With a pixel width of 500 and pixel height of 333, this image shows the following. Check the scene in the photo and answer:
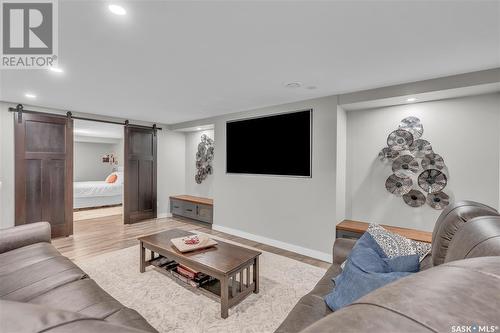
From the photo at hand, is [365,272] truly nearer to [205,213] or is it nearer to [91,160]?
[205,213]

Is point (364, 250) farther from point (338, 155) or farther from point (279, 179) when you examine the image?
point (279, 179)

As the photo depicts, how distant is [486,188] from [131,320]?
3.69 metres

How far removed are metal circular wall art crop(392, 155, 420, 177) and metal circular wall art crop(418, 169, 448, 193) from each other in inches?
4.5

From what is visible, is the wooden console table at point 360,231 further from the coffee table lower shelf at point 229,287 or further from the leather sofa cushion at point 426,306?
the leather sofa cushion at point 426,306

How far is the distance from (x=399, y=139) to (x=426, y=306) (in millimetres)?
3278

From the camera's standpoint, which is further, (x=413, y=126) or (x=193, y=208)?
(x=193, y=208)

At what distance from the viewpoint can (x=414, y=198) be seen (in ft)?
10.1

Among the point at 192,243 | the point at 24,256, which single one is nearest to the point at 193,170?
the point at 192,243

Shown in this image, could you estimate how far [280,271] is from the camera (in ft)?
9.57

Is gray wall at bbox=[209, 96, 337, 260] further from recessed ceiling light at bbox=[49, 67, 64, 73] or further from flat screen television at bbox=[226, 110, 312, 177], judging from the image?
recessed ceiling light at bbox=[49, 67, 64, 73]

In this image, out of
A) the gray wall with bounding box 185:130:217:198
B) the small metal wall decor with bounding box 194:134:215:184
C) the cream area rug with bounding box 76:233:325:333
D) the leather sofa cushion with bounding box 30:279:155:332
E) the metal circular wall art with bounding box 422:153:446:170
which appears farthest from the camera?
the gray wall with bounding box 185:130:217:198

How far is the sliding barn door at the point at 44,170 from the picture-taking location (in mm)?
3738

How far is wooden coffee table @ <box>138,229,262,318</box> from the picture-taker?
200 centimetres

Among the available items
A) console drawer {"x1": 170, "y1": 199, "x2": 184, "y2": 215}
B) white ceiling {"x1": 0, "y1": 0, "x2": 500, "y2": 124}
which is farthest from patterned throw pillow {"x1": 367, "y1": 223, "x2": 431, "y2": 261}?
console drawer {"x1": 170, "y1": 199, "x2": 184, "y2": 215}
